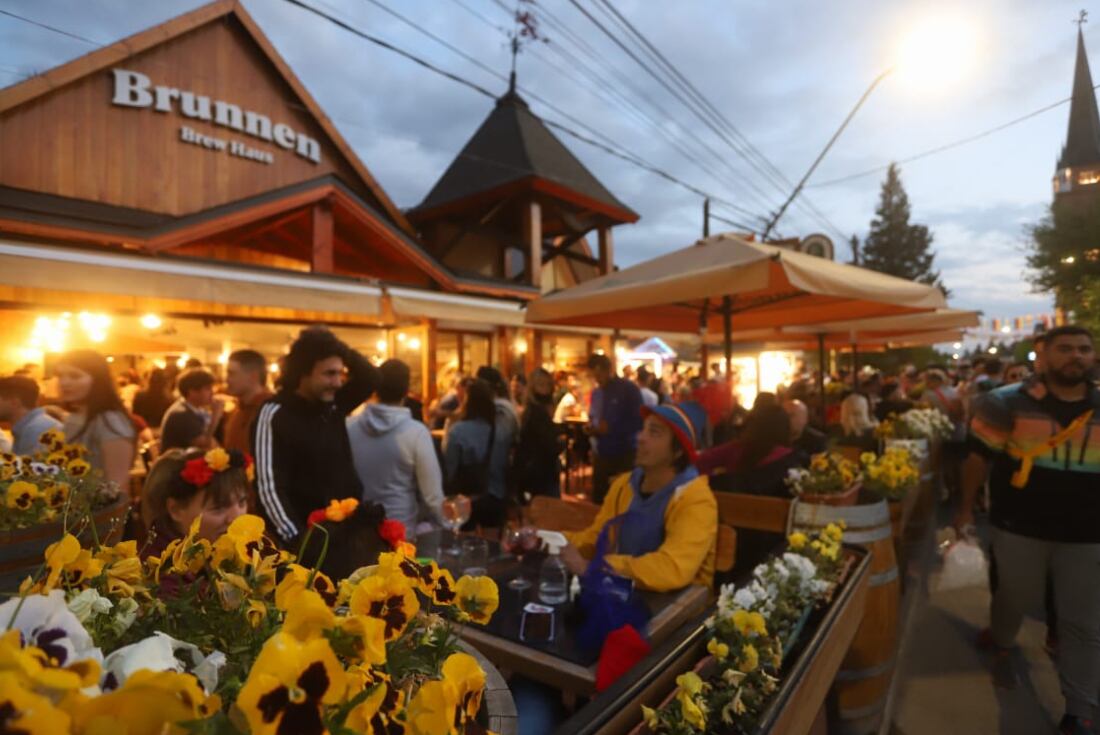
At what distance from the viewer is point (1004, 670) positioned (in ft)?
12.0

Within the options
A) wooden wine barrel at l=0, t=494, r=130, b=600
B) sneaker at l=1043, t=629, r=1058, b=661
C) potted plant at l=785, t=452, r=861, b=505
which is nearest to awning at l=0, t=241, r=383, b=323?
wooden wine barrel at l=0, t=494, r=130, b=600

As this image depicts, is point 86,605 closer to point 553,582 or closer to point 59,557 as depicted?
point 59,557

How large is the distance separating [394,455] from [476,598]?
8.47ft

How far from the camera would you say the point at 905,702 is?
336 cm

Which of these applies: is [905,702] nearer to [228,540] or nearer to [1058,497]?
[1058,497]

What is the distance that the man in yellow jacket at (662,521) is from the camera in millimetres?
2529

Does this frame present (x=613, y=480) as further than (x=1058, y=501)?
Yes

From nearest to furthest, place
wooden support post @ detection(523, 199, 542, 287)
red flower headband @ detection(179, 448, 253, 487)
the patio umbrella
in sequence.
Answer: red flower headband @ detection(179, 448, 253, 487)
the patio umbrella
wooden support post @ detection(523, 199, 542, 287)

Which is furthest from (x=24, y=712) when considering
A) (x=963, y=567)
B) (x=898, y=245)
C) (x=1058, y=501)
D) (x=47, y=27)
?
(x=898, y=245)

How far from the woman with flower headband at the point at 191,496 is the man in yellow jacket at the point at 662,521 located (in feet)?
4.97

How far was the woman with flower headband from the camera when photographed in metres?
2.23

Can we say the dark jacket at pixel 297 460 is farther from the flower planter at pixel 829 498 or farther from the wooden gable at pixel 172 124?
the wooden gable at pixel 172 124

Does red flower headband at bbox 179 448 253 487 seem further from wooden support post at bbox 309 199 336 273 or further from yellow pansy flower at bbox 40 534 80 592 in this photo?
wooden support post at bbox 309 199 336 273

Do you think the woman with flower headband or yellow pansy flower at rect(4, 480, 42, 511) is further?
the woman with flower headband
